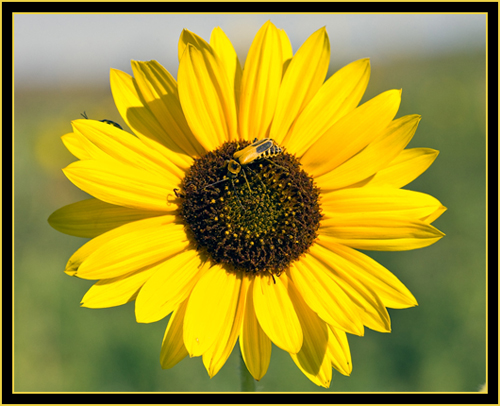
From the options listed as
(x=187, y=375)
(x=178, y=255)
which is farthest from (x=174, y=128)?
(x=187, y=375)

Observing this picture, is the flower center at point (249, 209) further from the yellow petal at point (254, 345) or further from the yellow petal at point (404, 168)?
the yellow petal at point (404, 168)

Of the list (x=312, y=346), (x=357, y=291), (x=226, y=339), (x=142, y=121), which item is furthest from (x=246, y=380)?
(x=142, y=121)

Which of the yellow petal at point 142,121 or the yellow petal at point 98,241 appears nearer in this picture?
the yellow petal at point 98,241

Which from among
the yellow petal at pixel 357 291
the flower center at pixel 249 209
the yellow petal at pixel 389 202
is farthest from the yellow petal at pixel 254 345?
the yellow petal at pixel 389 202

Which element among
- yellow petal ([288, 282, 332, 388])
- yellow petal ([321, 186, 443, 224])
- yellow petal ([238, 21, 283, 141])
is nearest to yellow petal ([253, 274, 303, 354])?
yellow petal ([288, 282, 332, 388])

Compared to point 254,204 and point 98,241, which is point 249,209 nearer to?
point 254,204

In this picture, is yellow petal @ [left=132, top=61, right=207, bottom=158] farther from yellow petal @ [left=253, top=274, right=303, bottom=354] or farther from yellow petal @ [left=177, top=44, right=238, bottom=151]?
yellow petal @ [left=253, top=274, right=303, bottom=354]
